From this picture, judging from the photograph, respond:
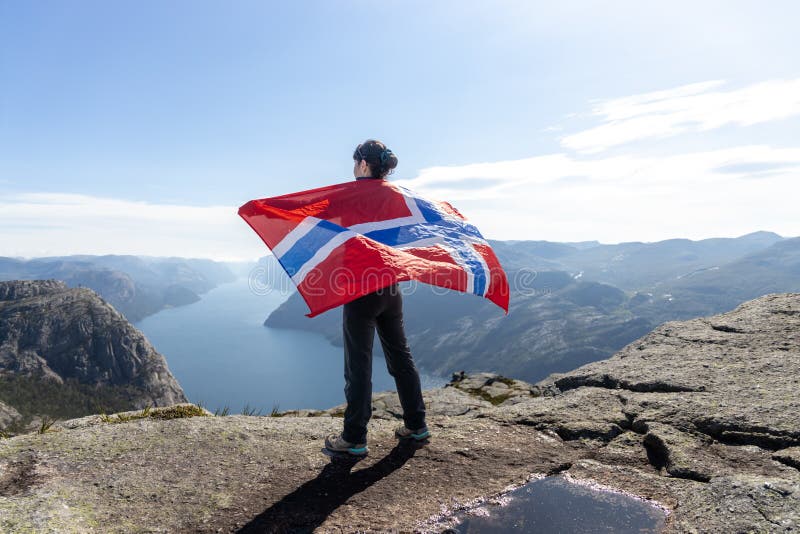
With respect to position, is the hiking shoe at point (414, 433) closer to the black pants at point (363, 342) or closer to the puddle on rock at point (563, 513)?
the black pants at point (363, 342)

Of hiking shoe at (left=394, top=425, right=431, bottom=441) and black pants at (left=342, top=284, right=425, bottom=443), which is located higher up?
black pants at (left=342, top=284, right=425, bottom=443)

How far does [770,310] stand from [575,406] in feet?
22.3

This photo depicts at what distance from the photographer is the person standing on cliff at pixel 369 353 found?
17.9 ft

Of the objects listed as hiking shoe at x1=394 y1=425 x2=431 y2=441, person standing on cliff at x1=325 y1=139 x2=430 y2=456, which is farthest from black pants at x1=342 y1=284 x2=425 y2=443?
hiking shoe at x1=394 y1=425 x2=431 y2=441

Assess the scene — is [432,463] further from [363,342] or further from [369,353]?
[363,342]

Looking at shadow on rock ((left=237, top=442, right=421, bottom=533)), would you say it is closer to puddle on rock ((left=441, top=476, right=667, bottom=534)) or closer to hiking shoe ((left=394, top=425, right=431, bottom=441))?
hiking shoe ((left=394, top=425, right=431, bottom=441))

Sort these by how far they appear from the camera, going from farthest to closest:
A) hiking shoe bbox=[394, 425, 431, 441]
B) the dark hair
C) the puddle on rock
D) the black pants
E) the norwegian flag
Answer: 1. hiking shoe bbox=[394, 425, 431, 441]
2. the dark hair
3. the black pants
4. the norwegian flag
5. the puddle on rock

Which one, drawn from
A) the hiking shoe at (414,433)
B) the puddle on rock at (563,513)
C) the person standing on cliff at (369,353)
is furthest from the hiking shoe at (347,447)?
the puddle on rock at (563,513)

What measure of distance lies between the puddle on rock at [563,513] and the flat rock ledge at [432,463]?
0.21 m

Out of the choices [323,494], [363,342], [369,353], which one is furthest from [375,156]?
[323,494]

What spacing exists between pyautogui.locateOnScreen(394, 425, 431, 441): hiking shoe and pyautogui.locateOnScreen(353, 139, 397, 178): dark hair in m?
3.61

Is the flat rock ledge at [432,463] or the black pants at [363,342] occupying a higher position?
the black pants at [363,342]

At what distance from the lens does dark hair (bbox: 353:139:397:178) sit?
5852mm

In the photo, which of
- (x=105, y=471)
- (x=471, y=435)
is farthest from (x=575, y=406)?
(x=105, y=471)
